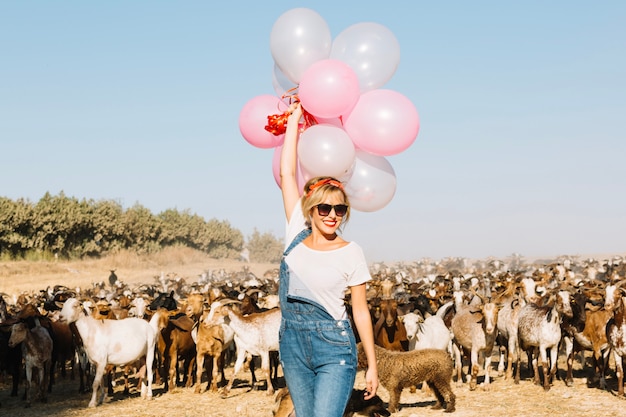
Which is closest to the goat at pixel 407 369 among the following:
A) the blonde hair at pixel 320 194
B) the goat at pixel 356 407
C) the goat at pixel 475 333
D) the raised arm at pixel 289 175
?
the goat at pixel 356 407

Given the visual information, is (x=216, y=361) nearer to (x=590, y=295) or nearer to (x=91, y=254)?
(x=590, y=295)

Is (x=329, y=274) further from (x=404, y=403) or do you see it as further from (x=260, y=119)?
(x=404, y=403)

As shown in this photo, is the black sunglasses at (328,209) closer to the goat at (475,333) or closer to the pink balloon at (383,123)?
the pink balloon at (383,123)

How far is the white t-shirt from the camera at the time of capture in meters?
3.74

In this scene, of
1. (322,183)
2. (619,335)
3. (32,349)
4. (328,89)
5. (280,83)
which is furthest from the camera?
(32,349)

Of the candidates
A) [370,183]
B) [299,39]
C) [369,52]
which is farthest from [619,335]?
[299,39]

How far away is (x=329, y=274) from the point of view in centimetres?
374

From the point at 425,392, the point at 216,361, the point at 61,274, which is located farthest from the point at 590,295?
the point at 61,274

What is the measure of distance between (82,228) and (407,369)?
4877 centimetres

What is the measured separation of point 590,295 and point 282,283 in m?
13.6

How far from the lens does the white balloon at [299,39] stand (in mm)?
6340

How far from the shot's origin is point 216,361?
13.2 m

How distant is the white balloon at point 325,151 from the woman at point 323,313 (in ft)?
5.99

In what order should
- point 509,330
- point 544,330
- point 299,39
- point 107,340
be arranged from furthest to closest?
point 509,330, point 544,330, point 107,340, point 299,39
